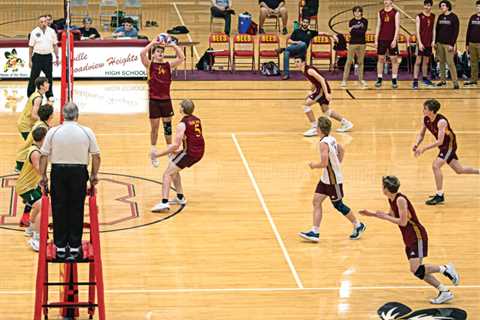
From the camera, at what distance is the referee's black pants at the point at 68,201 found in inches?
467

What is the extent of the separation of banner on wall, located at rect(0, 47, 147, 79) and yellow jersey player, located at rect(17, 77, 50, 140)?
896 centimetres

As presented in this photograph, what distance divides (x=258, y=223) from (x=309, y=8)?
18032 mm

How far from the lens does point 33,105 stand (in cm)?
1733

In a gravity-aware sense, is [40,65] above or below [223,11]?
below

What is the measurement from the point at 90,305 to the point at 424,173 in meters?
9.02

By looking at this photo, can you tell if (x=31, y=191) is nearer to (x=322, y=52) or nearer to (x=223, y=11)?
(x=322, y=52)

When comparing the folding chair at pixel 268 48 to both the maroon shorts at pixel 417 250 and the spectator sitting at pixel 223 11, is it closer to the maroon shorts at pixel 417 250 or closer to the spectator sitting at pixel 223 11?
the spectator sitting at pixel 223 11

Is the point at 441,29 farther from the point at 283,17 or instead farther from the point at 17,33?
the point at 17,33

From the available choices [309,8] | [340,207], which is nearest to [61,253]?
[340,207]

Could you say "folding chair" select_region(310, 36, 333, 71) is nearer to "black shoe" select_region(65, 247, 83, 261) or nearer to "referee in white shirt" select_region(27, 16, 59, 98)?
"referee in white shirt" select_region(27, 16, 59, 98)

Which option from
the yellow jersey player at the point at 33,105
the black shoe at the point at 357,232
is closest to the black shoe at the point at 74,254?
the black shoe at the point at 357,232

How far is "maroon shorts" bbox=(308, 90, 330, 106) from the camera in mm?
21344

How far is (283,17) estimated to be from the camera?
33.3 m

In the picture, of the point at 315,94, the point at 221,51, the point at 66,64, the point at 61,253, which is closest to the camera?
the point at 61,253
